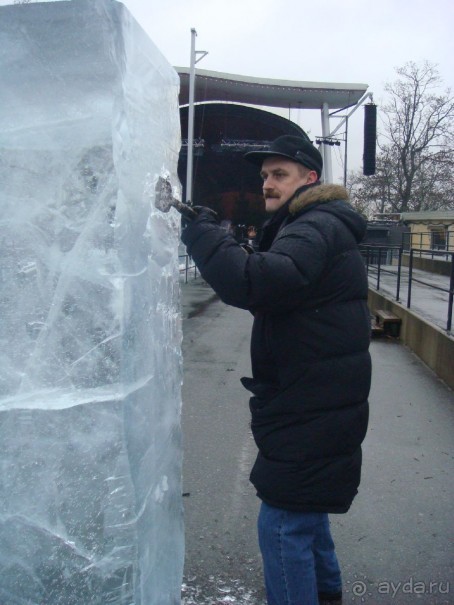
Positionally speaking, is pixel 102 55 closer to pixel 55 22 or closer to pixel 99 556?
pixel 55 22

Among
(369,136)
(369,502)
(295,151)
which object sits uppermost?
(369,136)

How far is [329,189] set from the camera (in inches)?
75.4

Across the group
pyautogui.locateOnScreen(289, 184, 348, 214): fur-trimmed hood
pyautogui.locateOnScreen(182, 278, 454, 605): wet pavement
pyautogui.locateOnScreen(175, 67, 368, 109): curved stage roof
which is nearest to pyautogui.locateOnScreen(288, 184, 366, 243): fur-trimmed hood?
pyautogui.locateOnScreen(289, 184, 348, 214): fur-trimmed hood

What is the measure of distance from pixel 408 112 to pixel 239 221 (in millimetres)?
13840

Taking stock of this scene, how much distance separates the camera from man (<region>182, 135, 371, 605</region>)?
5.77 ft

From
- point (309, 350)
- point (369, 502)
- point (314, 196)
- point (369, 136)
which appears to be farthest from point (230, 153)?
point (309, 350)

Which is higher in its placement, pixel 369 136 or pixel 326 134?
pixel 326 134

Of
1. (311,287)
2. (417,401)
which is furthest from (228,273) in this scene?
(417,401)

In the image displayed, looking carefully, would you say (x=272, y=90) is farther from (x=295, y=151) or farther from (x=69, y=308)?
(x=69, y=308)

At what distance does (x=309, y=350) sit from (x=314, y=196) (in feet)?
1.63

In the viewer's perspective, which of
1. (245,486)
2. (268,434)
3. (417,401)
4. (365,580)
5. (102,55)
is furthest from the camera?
(417,401)

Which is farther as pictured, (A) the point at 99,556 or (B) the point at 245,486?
(B) the point at 245,486

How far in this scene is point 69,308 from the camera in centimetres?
159

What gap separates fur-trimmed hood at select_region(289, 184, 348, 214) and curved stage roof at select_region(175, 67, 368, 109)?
91.8 feet
